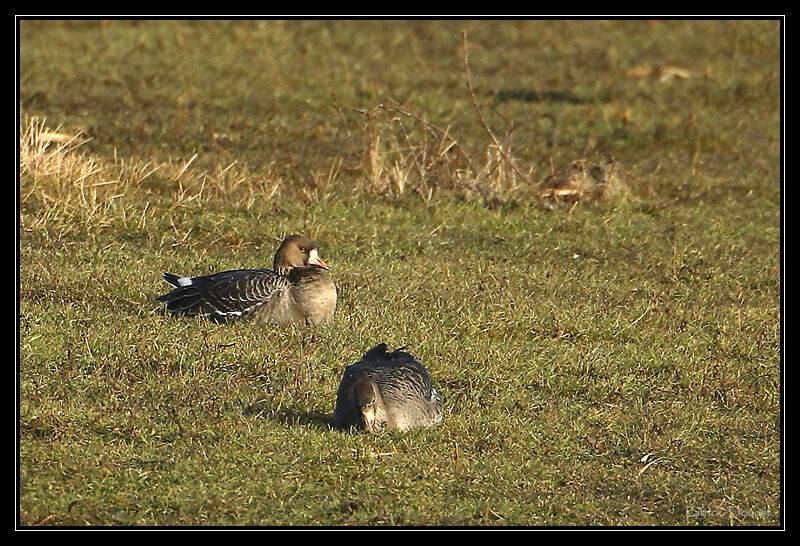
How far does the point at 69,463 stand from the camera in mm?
6844

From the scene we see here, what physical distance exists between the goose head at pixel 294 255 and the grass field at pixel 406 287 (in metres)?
0.57

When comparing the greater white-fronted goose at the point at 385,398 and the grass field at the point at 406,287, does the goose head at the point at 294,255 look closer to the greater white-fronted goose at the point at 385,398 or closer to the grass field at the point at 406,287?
the grass field at the point at 406,287

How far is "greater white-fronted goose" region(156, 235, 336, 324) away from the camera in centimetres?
898

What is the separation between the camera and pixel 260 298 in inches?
354

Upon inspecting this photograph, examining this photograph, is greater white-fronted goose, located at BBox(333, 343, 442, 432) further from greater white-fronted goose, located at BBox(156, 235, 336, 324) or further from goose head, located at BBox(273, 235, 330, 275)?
goose head, located at BBox(273, 235, 330, 275)

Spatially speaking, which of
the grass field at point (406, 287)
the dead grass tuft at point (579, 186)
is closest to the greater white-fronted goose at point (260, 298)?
the grass field at point (406, 287)

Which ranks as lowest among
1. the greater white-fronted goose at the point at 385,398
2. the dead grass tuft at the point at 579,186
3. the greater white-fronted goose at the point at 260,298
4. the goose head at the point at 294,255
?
the greater white-fronted goose at the point at 385,398

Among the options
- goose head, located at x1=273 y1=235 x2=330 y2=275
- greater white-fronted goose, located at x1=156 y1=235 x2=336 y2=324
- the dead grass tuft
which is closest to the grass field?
the dead grass tuft

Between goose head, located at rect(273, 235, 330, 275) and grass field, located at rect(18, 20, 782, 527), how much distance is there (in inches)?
22.3

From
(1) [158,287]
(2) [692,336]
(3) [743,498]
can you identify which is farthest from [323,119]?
(3) [743,498]

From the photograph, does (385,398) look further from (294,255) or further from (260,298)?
(294,255)

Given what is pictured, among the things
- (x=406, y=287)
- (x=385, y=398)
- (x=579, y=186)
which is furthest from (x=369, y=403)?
(x=579, y=186)

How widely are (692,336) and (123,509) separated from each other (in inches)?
205

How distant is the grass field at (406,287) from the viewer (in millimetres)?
6895
